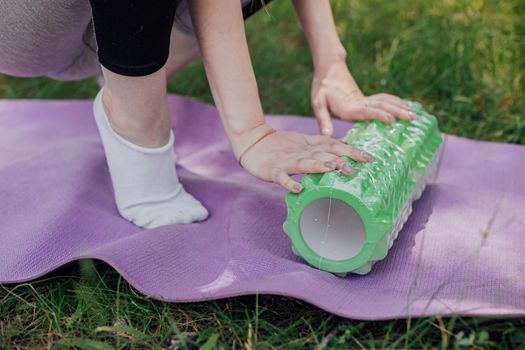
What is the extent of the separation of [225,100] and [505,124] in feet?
3.18

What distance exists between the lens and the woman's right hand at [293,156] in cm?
122

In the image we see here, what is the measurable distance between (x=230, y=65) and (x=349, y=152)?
0.28m

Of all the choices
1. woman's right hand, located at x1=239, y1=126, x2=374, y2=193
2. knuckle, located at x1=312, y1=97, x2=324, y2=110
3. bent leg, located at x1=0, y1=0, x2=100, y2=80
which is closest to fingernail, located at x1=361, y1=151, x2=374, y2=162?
woman's right hand, located at x1=239, y1=126, x2=374, y2=193

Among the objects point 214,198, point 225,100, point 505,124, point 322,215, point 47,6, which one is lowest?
point 505,124

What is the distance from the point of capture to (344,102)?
5.09 feet

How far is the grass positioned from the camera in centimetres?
111

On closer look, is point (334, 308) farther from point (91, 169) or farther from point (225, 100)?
point (91, 169)

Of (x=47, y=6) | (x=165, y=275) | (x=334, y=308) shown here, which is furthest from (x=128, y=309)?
(x=47, y=6)

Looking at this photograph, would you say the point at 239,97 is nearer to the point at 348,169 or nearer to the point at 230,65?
the point at 230,65

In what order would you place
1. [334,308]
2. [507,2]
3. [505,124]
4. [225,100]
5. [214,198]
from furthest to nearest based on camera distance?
[507,2]
[505,124]
[214,198]
[225,100]
[334,308]

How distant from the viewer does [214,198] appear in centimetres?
152

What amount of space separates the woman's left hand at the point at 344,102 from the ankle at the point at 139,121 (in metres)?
0.36

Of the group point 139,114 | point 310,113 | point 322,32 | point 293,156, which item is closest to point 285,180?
point 293,156

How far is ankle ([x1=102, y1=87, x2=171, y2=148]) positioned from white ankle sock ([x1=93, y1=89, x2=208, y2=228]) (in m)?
0.01
